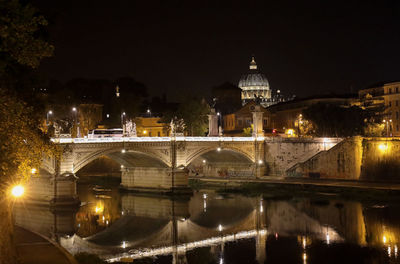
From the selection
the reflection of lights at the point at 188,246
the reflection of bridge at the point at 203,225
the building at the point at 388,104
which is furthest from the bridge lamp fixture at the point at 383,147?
the reflection of lights at the point at 188,246

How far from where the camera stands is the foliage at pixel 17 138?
14.6 m

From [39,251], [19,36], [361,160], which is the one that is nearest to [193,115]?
[361,160]

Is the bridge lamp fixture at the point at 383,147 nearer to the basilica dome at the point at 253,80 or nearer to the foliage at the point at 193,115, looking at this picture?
the foliage at the point at 193,115

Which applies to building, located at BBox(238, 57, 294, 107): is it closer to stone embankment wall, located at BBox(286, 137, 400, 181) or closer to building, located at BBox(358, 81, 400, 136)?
building, located at BBox(358, 81, 400, 136)

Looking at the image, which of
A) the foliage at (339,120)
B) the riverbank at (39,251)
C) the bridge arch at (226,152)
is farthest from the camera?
the foliage at (339,120)

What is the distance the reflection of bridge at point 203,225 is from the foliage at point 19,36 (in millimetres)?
13577

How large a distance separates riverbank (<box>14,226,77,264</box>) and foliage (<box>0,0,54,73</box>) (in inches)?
251

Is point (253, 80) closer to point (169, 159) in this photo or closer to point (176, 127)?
point (176, 127)

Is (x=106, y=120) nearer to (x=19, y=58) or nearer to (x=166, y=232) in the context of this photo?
(x=166, y=232)

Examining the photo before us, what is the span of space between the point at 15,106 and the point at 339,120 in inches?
1953

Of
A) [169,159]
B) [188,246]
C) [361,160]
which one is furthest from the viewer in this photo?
[361,160]

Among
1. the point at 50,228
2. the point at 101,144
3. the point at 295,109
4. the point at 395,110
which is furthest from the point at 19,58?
the point at 295,109

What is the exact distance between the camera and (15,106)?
14625 millimetres

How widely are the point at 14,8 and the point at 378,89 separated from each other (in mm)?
60960
